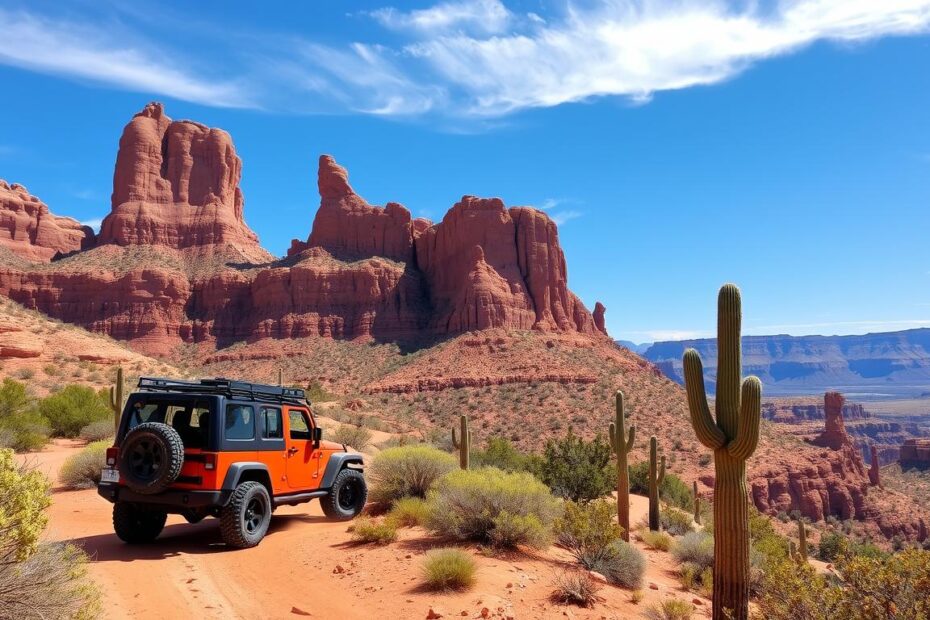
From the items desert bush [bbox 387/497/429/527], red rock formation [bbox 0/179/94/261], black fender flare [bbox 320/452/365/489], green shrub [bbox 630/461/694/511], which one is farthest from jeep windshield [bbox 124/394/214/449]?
red rock formation [bbox 0/179/94/261]

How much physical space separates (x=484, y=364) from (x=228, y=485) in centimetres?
4916

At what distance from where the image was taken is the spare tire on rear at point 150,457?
27.1ft

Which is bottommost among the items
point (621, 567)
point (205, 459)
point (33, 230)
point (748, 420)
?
point (621, 567)

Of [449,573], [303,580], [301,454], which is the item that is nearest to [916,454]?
[301,454]

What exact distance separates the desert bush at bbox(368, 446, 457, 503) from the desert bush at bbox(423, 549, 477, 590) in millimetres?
4804

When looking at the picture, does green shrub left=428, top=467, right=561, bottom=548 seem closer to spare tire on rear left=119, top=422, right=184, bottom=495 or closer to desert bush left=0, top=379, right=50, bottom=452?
spare tire on rear left=119, top=422, right=184, bottom=495

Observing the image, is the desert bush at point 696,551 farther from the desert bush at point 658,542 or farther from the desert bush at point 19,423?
the desert bush at point 19,423

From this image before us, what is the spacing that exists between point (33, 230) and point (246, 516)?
9276 cm

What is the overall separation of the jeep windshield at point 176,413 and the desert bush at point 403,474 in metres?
4.39

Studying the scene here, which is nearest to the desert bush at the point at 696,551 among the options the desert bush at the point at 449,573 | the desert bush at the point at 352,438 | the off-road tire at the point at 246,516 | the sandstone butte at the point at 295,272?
the desert bush at the point at 449,573

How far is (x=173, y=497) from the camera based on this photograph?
8.44m

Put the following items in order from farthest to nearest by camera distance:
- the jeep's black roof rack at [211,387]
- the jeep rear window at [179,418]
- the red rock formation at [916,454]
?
the red rock formation at [916,454], the jeep's black roof rack at [211,387], the jeep rear window at [179,418]

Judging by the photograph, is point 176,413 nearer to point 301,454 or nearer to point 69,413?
point 301,454

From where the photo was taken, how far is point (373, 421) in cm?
3562
